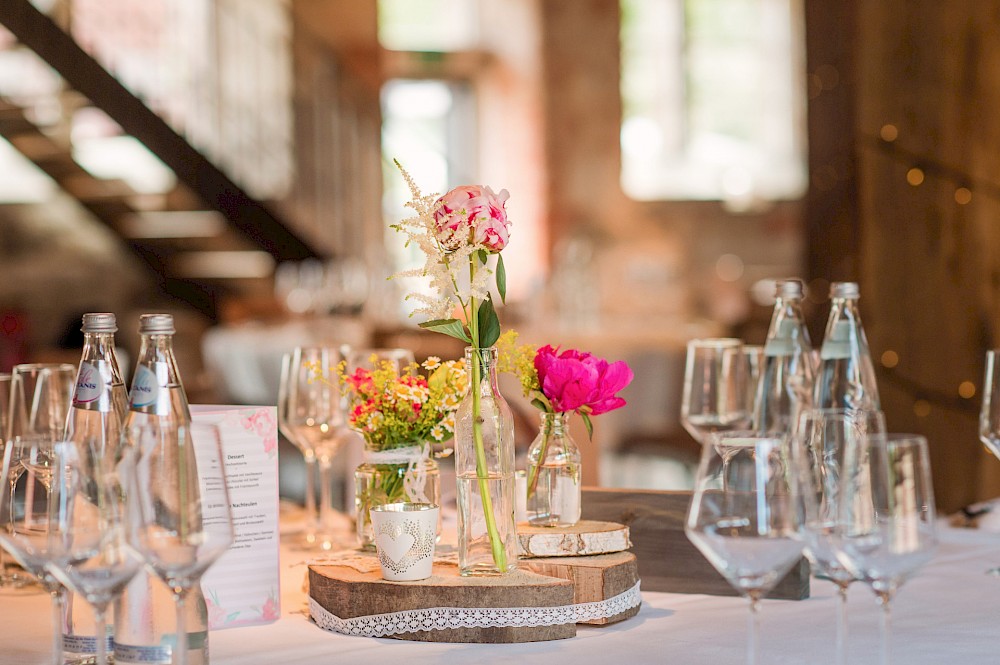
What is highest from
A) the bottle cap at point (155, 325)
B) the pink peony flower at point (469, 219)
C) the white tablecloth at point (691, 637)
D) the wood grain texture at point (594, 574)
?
the pink peony flower at point (469, 219)

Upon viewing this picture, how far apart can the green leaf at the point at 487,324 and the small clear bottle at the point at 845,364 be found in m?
0.49

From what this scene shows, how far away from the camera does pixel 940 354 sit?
300cm

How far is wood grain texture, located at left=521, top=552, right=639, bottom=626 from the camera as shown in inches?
47.6

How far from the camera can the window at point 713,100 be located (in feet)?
27.3

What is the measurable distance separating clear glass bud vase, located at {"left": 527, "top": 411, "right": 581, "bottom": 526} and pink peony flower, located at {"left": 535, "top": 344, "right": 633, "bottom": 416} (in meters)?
0.04

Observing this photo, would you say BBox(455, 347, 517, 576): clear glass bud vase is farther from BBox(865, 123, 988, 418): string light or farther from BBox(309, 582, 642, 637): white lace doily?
BBox(865, 123, 988, 418): string light

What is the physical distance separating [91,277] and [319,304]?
3246 mm

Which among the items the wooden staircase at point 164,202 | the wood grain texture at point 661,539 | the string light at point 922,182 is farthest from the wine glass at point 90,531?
the wooden staircase at point 164,202

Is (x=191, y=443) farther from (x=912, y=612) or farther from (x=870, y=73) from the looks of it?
(x=870, y=73)

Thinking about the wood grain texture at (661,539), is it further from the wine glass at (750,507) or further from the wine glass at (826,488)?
the wine glass at (750,507)

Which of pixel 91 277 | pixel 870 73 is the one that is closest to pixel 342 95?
pixel 91 277

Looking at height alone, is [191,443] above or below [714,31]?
below

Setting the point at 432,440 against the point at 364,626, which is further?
the point at 432,440

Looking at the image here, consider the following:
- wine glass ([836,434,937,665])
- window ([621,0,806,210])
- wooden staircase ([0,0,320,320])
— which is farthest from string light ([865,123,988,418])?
window ([621,0,806,210])
